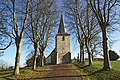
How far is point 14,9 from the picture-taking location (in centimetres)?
2148

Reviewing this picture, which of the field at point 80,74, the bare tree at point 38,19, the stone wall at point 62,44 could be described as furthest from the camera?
the stone wall at point 62,44

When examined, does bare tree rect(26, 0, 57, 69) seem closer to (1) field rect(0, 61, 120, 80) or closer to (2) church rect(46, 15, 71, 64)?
(1) field rect(0, 61, 120, 80)

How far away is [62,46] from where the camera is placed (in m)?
77.4

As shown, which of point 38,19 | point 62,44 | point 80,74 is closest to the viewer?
point 80,74

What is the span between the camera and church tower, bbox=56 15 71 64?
7444 cm

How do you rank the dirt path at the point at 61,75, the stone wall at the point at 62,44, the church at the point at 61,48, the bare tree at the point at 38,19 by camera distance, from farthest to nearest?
the stone wall at the point at 62,44, the church at the point at 61,48, the bare tree at the point at 38,19, the dirt path at the point at 61,75

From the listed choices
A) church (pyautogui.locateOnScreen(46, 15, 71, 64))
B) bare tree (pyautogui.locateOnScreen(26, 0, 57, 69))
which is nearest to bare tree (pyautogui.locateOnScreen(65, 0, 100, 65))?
bare tree (pyautogui.locateOnScreen(26, 0, 57, 69))

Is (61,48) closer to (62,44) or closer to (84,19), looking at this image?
(62,44)

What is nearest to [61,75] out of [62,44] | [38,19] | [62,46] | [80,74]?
[80,74]

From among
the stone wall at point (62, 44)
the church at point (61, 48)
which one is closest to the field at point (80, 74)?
the church at point (61, 48)

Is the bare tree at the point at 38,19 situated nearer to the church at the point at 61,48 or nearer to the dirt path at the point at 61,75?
the dirt path at the point at 61,75

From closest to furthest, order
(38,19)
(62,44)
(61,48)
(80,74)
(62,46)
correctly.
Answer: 1. (80,74)
2. (38,19)
3. (61,48)
4. (62,46)
5. (62,44)

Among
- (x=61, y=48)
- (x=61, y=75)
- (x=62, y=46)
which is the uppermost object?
(x=62, y=46)

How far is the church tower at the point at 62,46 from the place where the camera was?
7444 cm
